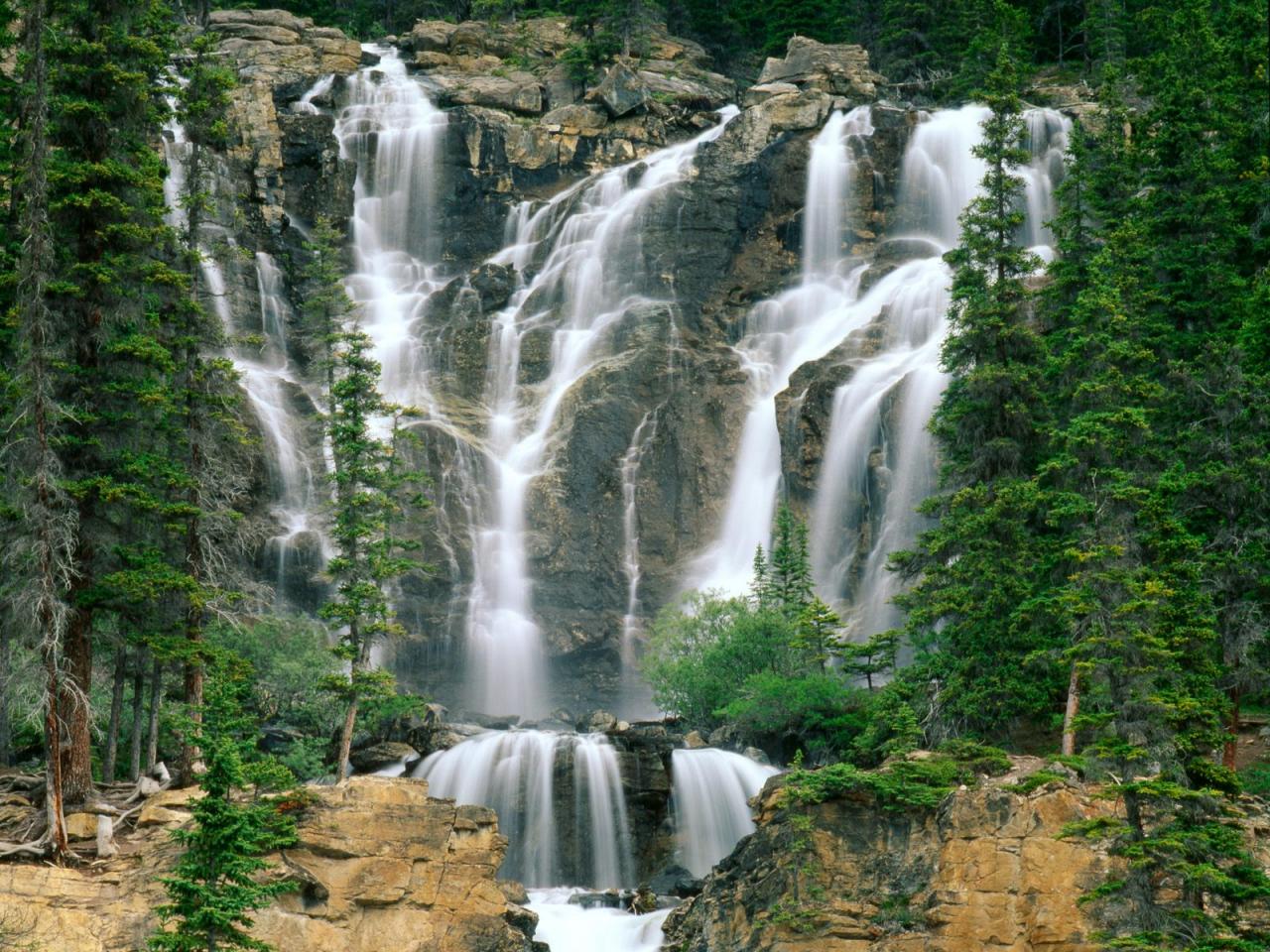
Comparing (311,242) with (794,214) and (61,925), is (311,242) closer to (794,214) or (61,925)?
(794,214)

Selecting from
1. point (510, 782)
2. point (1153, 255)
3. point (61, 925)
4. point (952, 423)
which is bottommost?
point (510, 782)

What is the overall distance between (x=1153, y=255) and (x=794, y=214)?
2865 cm

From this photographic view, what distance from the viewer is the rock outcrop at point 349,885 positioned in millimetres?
26188

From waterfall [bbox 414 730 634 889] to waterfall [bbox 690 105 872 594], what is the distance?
15.2 metres

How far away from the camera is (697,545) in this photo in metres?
57.5

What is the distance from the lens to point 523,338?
210 feet

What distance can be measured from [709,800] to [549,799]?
4231mm

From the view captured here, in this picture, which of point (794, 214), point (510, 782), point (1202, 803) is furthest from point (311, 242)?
point (1202, 803)

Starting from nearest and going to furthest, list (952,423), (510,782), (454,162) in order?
(952,423) < (510,782) < (454,162)

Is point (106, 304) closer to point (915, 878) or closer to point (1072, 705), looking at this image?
point (915, 878)

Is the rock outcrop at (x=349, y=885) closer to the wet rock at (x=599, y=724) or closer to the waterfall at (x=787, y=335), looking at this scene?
the wet rock at (x=599, y=724)

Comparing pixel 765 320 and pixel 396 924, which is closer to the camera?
pixel 396 924

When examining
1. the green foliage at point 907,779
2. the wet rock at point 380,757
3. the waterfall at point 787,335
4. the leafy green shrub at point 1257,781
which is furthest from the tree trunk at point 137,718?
the waterfall at point 787,335

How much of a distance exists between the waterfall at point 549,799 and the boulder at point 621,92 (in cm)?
4403
